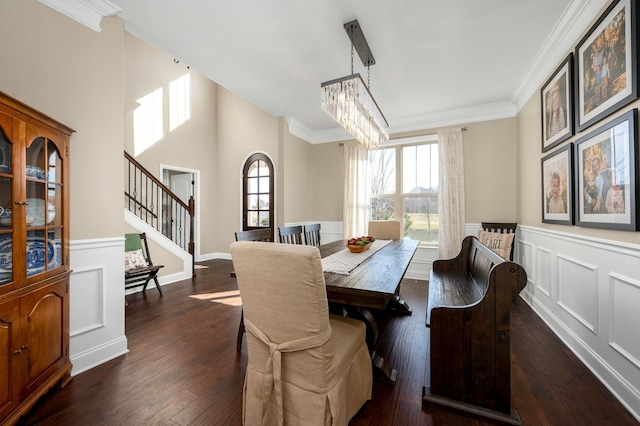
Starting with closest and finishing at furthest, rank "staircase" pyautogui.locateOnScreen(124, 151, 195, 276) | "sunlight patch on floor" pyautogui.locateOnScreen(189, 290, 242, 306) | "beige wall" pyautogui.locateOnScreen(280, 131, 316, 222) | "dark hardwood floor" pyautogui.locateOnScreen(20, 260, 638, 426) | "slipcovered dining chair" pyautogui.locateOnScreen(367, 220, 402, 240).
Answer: "dark hardwood floor" pyautogui.locateOnScreen(20, 260, 638, 426) < "sunlight patch on floor" pyautogui.locateOnScreen(189, 290, 242, 306) < "slipcovered dining chair" pyautogui.locateOnScreen(367, 220, 402, 240) < "staircase" pyautogui.locateOnScreen(124, 151, 195, 276) < "beige wall" pyautogui.locateOnScreen(280, 131, 316, 222)

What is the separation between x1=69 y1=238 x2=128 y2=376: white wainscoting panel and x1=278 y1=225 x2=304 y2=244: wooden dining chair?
1435 mm

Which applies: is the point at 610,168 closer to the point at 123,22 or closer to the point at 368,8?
the point at 368,8

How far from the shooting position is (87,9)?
1.82 meters

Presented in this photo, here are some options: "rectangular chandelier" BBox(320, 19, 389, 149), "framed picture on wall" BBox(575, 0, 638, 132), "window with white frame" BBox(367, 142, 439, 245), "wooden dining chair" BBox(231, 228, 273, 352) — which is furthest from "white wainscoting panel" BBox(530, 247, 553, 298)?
"wooden dining chair" BBox(231, 228, 273, 352)

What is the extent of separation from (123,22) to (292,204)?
3.19 meters

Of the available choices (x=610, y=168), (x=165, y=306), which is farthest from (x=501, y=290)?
(x=165, y=306)

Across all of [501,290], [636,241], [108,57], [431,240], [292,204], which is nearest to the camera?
[501,290]

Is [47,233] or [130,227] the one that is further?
[130,227]

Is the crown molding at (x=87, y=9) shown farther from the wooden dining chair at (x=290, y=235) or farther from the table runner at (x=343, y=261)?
the table runner at (x=343, y=261)

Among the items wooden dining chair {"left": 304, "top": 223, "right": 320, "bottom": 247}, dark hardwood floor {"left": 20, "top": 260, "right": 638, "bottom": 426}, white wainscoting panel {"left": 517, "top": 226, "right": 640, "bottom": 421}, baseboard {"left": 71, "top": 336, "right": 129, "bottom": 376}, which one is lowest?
dark hardwood floor {"left": 20, "top": 260, "right": 638, "bottom": 426}

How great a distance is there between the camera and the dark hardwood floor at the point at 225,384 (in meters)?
1.42

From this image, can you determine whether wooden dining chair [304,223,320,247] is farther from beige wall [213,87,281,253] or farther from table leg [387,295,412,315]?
beige wall [213,87,281,253]

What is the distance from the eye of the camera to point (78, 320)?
1830 mm

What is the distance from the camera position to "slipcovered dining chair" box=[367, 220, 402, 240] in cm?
371
